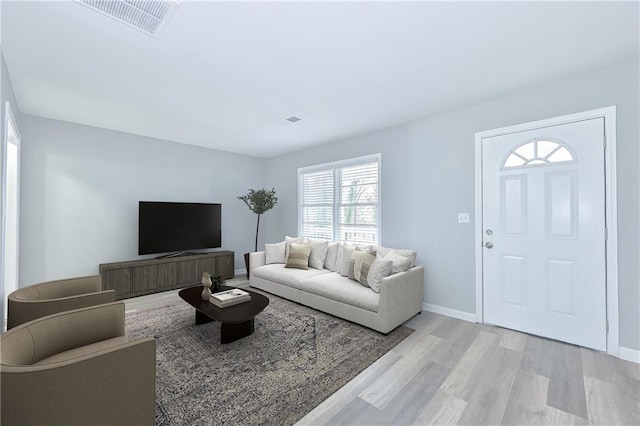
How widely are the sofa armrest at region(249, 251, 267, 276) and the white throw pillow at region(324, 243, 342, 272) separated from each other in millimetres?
1088

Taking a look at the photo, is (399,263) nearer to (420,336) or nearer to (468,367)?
(420,336)

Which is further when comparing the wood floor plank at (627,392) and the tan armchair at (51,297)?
the tan armchair at (51,297)

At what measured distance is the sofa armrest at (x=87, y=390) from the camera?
3.42ft

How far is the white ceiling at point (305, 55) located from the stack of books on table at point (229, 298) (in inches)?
84.8

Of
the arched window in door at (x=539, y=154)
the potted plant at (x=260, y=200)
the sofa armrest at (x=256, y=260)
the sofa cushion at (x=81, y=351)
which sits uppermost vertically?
the arched window in door at (x=539, y=154)

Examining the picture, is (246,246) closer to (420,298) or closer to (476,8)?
(420,298)

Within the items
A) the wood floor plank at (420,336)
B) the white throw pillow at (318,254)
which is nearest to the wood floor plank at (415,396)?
the wood floor plank at (420,336)

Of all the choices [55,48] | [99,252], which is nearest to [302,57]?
[55,48]

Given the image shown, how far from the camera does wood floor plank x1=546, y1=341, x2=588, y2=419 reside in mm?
1816

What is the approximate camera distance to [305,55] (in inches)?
87.7

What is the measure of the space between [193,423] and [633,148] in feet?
13.0

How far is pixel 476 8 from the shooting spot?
1.72 m

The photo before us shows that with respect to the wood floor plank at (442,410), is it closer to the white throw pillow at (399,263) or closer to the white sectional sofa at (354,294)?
the white sectional sofa at (354,294)

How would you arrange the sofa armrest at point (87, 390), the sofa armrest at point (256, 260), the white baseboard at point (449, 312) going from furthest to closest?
1. the sofa armrest at point (256, 260)
2. the white baseboard at point (449, 312)
3. the sofa armrest at point (87, 390)
